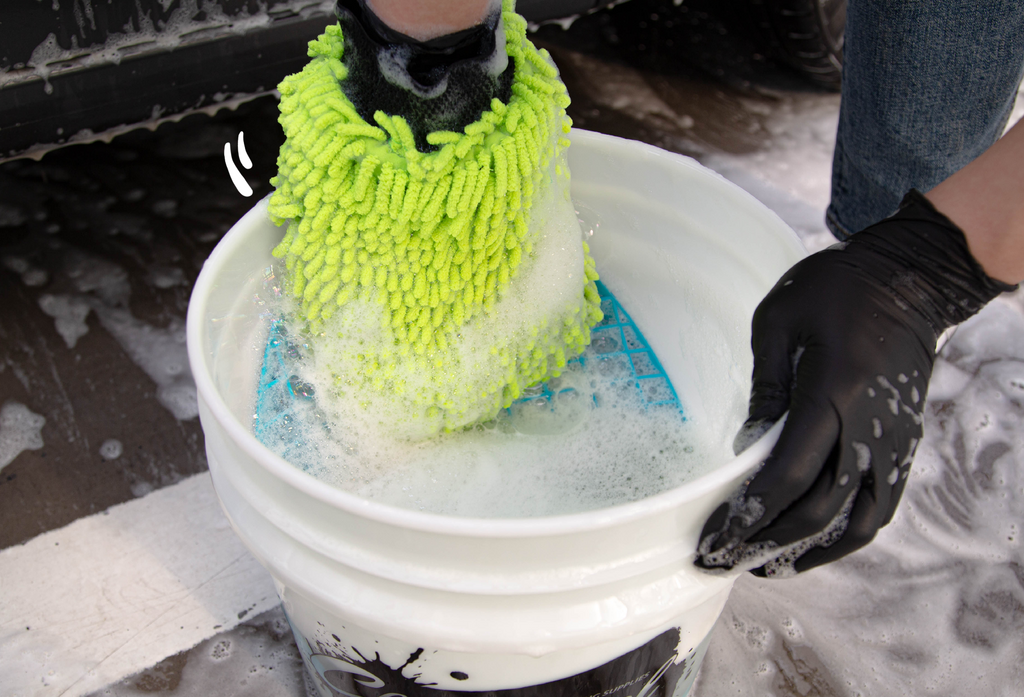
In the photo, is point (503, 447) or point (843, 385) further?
point (503, 447)

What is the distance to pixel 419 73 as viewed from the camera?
61cm

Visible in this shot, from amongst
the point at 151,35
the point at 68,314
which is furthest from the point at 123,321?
the point at 151,35

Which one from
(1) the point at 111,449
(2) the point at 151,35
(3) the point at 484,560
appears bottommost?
(1) the point at 111,449

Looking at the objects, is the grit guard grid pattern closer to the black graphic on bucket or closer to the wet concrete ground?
the black graphic on bucket

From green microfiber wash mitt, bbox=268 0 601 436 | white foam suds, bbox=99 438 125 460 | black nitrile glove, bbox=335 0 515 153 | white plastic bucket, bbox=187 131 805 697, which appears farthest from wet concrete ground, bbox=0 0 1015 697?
black nitrile glove, bbox=335 0 515 153

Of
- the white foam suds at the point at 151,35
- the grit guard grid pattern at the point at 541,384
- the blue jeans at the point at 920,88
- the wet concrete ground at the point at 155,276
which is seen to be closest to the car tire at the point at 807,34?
the wet concrete ground at the point at 155,276

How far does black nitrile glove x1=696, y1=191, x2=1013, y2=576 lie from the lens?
1.84ft

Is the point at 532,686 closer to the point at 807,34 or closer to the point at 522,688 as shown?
the point at 522,688

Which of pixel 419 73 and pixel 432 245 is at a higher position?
pixel 419 73

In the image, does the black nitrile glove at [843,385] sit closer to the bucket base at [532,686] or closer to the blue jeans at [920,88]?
the bucket base at [532,686]

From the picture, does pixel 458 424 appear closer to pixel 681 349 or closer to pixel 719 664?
pixel 681 349

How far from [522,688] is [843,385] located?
37 centimetres

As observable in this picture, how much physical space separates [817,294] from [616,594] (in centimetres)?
29

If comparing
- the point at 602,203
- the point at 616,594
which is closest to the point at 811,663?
the point at 616,594
